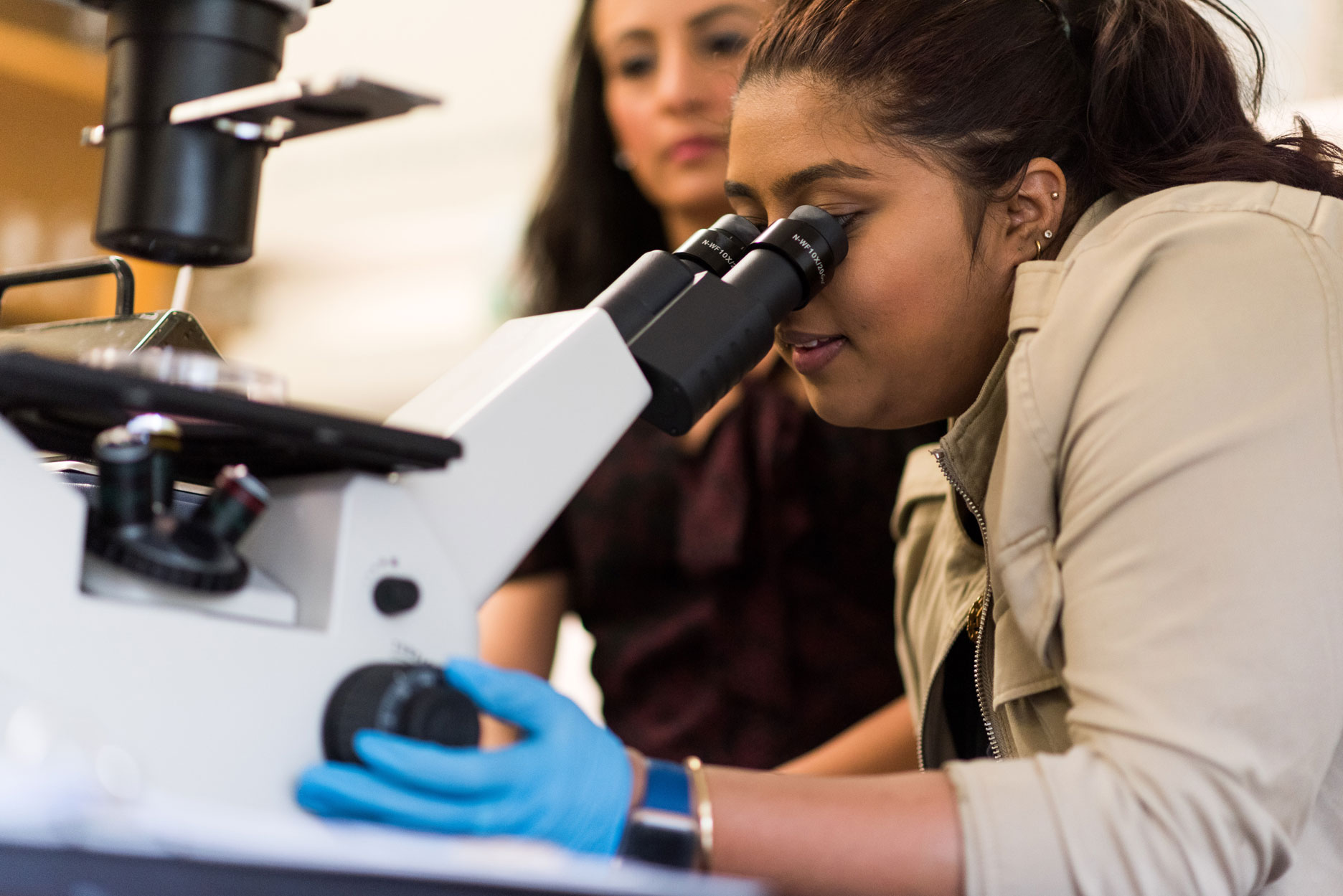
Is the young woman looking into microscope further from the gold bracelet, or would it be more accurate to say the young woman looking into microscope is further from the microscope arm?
the microscope arm

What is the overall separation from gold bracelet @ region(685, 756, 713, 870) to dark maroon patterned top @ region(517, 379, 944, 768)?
3.15 ft

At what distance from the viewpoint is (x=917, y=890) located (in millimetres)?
685

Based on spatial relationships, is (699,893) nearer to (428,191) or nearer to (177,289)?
(177,289)

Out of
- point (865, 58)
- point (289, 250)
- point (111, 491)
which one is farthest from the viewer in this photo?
point (289, 250)

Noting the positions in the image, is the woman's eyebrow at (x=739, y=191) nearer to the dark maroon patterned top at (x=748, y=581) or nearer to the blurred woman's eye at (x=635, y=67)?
the dark maroon patterned top at (x=748, y=581)

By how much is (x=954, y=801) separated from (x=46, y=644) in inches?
19.6

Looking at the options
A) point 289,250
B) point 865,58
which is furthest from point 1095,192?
point 289,250

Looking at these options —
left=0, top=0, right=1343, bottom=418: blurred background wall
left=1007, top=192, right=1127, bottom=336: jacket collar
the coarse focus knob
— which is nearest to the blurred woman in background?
left=0, top=0, right=1343, bottom=418: blurred background wall

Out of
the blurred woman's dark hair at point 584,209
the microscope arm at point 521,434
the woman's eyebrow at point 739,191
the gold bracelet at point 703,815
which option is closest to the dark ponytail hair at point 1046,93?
the woman's eyebrow at point 739,191

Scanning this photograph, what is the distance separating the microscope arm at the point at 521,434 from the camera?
74 centimetres

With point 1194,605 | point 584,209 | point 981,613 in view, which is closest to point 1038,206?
point 981,613

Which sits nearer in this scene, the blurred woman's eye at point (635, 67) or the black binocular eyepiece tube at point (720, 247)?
the black binocular eyepiece tube at point (720, 247)

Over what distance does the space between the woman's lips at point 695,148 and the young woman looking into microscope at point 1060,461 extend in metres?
0.57

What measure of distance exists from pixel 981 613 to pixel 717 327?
415 millimetres
